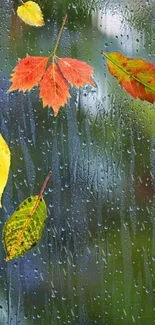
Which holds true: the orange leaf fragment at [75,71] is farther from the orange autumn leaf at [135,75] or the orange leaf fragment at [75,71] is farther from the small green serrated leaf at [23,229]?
the small green serrated leaf at [23,229]

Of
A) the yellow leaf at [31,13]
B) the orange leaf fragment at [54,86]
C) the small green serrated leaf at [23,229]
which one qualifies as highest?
the yellow leaf at [31,13]

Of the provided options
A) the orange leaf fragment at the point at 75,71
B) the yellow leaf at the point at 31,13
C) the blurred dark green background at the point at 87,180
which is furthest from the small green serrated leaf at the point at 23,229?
the yellow leaf at the point at 31,13

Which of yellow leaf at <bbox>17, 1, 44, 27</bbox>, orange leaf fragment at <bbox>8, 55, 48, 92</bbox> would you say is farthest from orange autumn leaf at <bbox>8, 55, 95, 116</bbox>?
yellow leaf at <bbox>17, 1, 44, 27</bbox>

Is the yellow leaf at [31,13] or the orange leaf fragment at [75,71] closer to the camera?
the orange leaf fragment at [75,71]

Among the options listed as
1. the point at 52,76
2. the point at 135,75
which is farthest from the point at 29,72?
the point at 135,75

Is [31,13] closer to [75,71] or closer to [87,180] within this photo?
[75,71]

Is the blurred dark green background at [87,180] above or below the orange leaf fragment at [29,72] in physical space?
below
